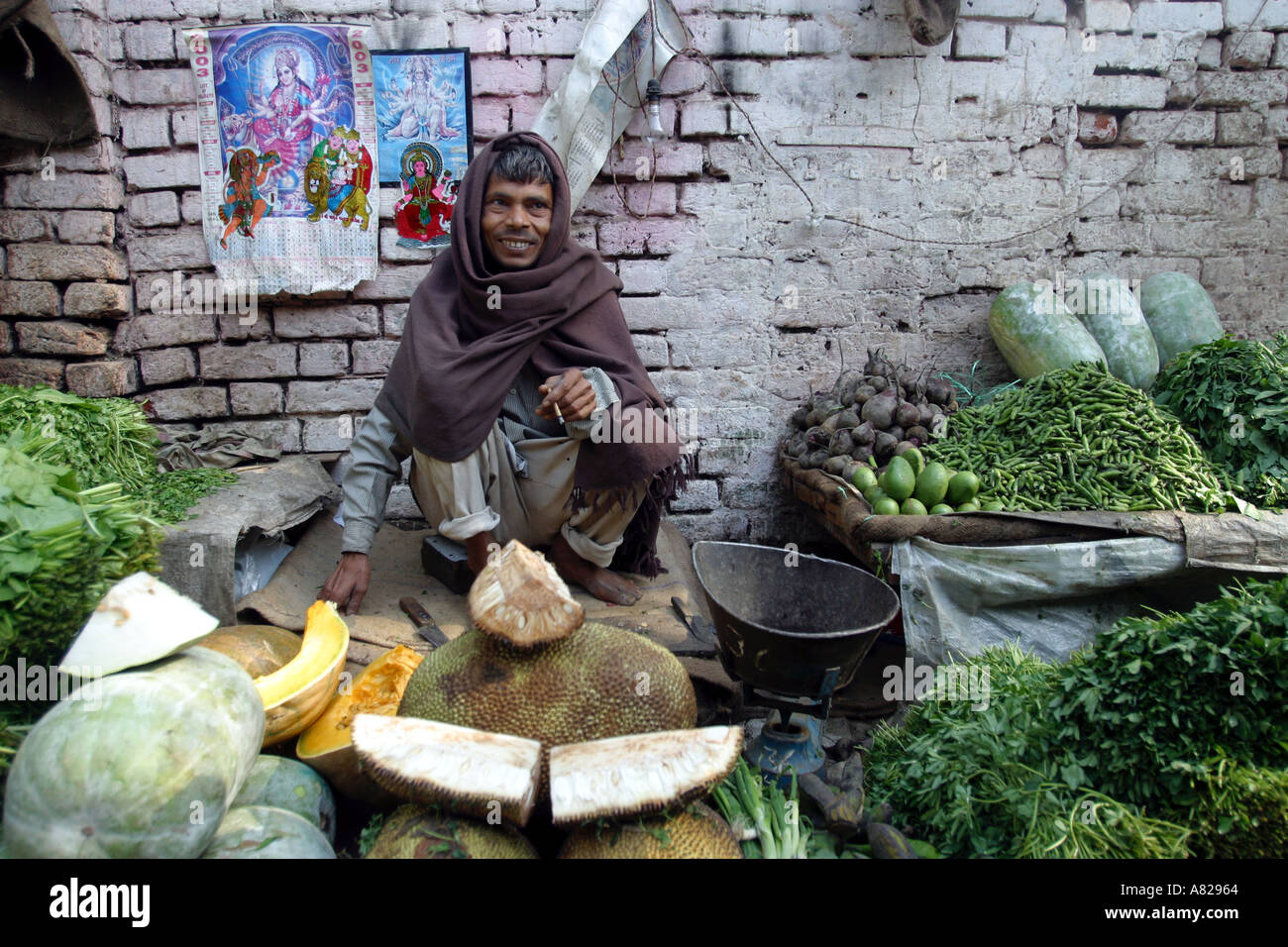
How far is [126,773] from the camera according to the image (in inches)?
61.7

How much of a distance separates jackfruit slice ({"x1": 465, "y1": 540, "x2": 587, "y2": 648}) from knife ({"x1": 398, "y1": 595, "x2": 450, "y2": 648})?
43.2 inches

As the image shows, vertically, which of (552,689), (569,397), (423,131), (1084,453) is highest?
(423,131)

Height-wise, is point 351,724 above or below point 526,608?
below

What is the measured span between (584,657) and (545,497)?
1.42 m

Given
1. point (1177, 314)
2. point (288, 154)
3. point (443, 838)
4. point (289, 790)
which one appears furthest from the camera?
point (1177, 314)

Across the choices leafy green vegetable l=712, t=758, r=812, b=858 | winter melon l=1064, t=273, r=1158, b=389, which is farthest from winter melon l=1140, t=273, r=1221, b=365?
leafy green vegetable l=712, t=758, r=812, b=858

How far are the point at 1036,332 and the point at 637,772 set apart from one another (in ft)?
11.4

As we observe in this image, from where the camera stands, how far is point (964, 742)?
88.6 inches

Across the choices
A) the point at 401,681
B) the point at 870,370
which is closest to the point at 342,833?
the point at 401,681

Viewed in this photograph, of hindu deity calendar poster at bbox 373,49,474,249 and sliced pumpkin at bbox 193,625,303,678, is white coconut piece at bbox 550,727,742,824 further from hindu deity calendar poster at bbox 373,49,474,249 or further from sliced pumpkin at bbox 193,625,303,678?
hindu deity calendar poster at bbox 373,49,474,249

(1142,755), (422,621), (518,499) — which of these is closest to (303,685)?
(422,621)

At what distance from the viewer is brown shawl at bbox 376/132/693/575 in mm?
3119

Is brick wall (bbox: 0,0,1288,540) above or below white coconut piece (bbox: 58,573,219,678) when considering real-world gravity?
above

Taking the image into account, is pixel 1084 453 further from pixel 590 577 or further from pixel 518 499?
pixel 518 499
